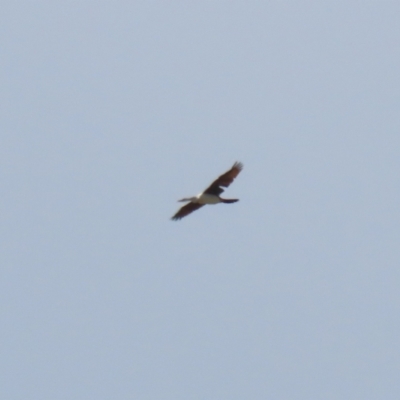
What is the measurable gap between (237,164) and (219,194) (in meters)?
1.47

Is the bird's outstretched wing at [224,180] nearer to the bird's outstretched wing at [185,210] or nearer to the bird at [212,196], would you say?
the bird at [212,196]

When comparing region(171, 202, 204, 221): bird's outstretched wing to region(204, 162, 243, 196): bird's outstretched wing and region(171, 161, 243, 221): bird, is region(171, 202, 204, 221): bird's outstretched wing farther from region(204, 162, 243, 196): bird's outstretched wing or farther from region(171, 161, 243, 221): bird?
region(204, 162, 243, 196): bird's outstretched wing

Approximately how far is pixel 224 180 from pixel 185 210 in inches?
97.5

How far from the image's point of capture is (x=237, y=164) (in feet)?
127

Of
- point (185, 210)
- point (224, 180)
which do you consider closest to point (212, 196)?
point (224, 180)

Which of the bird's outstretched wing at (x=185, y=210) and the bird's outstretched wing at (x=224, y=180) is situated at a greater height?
the bird's outstretched wing at (x=224, y=180)

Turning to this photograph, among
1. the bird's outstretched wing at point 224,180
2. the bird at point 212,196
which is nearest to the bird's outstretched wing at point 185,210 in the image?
the bird at point 212,196

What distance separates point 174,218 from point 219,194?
2149 mm

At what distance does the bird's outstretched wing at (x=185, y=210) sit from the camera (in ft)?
134

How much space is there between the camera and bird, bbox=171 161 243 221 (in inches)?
1531

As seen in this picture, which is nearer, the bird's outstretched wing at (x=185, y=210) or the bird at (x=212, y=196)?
the bird at (x=212, y=196)

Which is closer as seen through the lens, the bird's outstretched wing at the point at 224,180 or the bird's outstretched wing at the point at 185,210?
the bird's outstretched wing at the point at 224,180

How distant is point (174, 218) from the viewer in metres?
41.0

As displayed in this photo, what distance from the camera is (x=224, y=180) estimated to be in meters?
39.1
